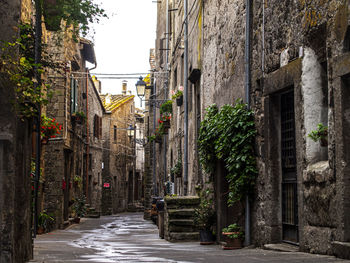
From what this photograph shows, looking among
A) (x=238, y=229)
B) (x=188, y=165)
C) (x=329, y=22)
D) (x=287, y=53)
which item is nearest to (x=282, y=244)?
(x=238, y=229)

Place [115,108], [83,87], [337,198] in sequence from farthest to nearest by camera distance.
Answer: [115,108] < [83,87] < [337,198]

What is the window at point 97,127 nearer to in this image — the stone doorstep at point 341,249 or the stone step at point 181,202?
the stone step at point 181,202

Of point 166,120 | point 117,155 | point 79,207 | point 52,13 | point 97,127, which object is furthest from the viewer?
point 117,155

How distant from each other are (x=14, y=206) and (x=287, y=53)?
4139 millimetres

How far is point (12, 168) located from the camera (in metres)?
6.26

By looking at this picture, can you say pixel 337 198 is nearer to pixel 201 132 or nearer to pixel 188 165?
pixel 201 132

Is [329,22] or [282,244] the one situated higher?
[329,22]

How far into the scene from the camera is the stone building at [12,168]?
6129mm

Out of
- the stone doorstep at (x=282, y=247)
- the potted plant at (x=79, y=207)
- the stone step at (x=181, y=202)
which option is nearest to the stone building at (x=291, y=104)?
the stone doorstep at (x=282, y=247)

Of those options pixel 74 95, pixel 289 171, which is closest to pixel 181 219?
pixel 289 171

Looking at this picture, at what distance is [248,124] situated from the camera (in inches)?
347

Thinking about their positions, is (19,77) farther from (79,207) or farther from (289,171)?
Result: (79,207)

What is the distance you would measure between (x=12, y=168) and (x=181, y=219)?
6.43 meters

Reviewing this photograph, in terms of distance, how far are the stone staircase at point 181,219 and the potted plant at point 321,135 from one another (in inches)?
233
